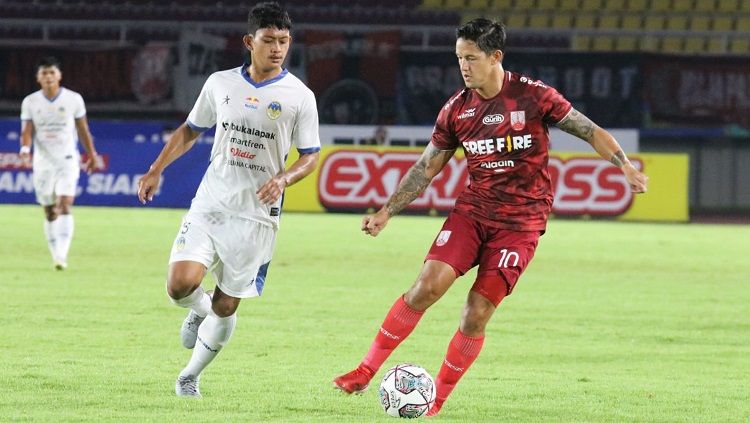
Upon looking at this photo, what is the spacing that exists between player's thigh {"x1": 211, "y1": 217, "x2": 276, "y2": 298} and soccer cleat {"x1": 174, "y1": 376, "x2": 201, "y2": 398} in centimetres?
49

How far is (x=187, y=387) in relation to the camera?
7043 mm

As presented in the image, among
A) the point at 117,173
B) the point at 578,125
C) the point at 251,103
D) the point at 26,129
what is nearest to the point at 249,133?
the point at 251,103

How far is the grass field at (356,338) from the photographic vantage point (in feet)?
22.7

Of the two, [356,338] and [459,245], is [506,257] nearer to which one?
[459,245]

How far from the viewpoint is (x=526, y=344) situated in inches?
387

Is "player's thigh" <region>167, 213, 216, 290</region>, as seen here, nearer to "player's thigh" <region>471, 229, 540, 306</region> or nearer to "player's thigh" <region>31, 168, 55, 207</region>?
"player's thigh" <region>471, 229, 540, 306</region>

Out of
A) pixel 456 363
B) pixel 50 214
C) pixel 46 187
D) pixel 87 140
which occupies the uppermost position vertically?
pixel 456 363

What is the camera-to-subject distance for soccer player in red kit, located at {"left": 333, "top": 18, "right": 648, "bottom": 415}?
267 inches

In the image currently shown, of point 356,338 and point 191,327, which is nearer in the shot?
point 191,327

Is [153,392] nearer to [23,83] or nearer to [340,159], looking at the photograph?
[340,159]

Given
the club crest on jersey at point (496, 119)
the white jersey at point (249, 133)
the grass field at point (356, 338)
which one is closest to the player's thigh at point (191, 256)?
the white jersey at point (249, 133)

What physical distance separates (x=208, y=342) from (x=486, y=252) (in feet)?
4.91

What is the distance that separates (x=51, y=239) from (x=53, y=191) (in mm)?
530

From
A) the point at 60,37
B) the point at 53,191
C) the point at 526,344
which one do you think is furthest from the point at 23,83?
the point at 526,344
